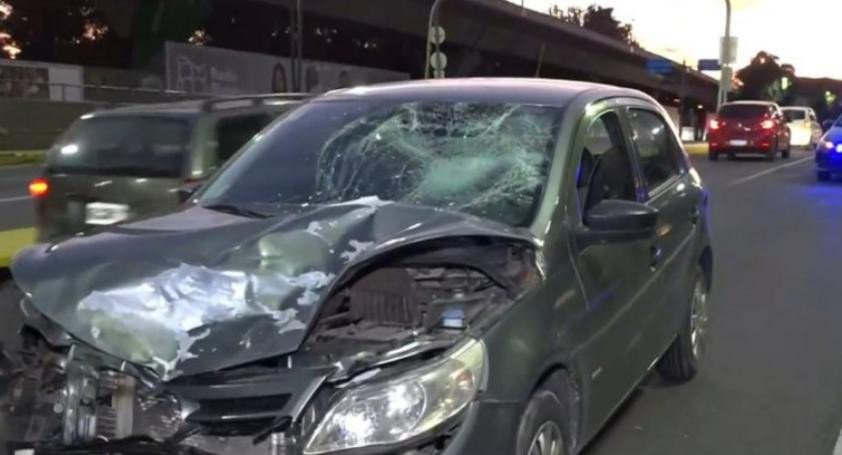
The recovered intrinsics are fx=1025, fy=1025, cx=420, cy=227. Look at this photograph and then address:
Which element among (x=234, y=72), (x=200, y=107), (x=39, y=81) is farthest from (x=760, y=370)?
(x=234, y=72)

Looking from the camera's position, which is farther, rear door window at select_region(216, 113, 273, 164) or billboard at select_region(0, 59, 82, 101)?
billboard at select_region(0, 59, 82, 101)

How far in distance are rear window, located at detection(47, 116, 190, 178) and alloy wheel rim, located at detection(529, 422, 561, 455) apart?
4546mm

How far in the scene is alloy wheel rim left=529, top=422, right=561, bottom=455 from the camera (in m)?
3.45

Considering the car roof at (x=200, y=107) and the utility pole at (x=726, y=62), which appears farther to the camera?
the utility pole at (x=726, y=62)

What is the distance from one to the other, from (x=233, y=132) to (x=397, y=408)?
212 inches

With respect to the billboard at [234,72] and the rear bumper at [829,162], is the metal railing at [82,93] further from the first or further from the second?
the rear bumper at [829,162]

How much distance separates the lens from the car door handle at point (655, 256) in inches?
193

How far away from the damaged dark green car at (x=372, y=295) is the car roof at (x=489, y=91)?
0.03 metres

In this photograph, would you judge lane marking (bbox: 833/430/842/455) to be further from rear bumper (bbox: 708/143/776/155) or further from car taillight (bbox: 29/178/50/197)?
rear bumper (bbox: 708/143/776/155)

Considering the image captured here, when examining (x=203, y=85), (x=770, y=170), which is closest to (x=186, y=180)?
(x=770, y=170)

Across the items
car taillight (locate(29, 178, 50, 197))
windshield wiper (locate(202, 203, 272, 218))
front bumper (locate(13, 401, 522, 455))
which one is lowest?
front bumper (locate(13, 401, 522, 455))

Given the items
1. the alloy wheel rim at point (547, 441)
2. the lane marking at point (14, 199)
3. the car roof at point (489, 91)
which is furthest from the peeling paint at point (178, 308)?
A: the lane marking at point (14, 199)

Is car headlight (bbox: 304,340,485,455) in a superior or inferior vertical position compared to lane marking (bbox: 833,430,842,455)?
superior

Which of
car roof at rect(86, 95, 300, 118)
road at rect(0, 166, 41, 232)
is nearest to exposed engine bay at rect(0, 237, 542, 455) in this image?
car roof at rect(86, 95, 300, 118)
